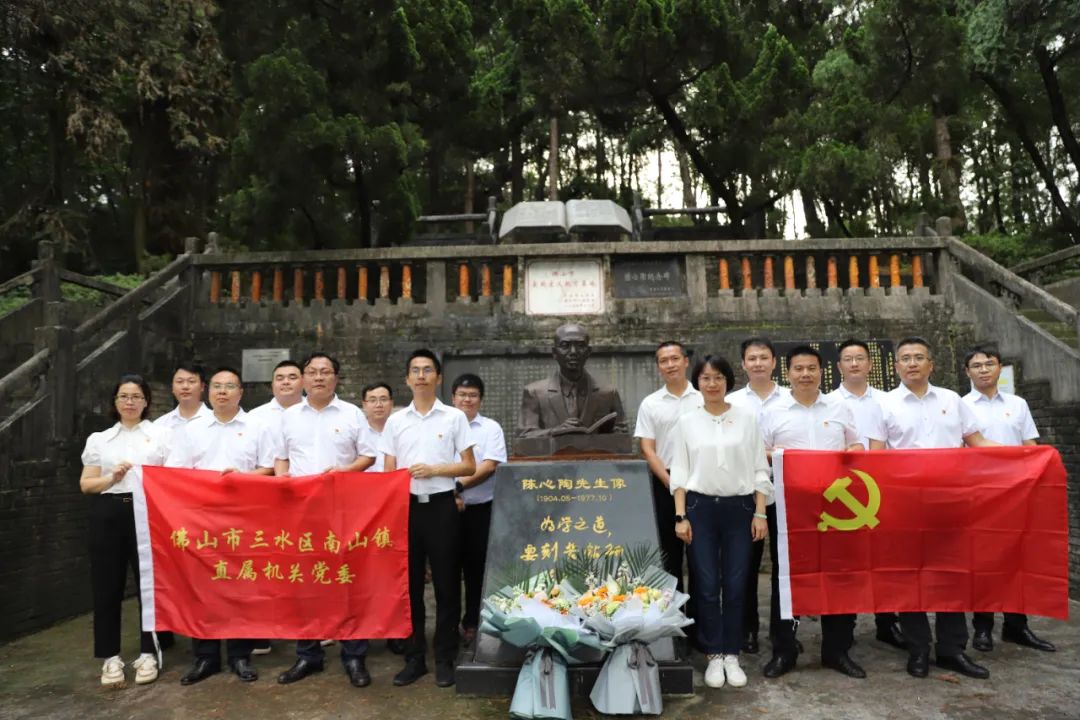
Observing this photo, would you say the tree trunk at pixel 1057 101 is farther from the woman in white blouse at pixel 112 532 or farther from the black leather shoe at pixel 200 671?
the black leather shoe at pixel 200 671

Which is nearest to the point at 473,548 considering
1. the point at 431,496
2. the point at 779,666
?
the point at 431,496

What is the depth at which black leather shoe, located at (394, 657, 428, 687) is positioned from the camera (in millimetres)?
3965

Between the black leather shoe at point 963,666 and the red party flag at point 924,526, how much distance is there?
10.6 inches

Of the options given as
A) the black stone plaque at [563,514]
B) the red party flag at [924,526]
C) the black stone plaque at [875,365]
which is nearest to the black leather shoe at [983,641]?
the red party flag at [924,526]

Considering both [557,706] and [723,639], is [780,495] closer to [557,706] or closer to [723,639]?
[723,639]

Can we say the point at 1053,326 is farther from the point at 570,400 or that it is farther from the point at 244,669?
the point at 244,669

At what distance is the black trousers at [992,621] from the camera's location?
439cm

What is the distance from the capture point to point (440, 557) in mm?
4062

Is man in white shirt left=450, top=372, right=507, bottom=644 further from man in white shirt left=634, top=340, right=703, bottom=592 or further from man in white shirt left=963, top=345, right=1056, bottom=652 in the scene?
man in white shirt left=963, top=345, right=1056, bottom=652

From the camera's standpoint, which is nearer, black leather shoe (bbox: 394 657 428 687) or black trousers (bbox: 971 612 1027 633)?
black leather shoe (bbox: 394 657 428 687)

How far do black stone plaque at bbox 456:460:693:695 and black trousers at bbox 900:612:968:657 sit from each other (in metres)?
A: 1.39

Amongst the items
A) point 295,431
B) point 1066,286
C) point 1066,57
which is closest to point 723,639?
point 295,431

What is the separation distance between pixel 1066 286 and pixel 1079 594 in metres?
4.97

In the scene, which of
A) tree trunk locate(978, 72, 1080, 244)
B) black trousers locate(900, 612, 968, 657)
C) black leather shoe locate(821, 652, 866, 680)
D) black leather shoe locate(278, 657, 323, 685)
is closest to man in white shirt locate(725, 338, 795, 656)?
black leather shoe locate(821, 652, 866, 680)
